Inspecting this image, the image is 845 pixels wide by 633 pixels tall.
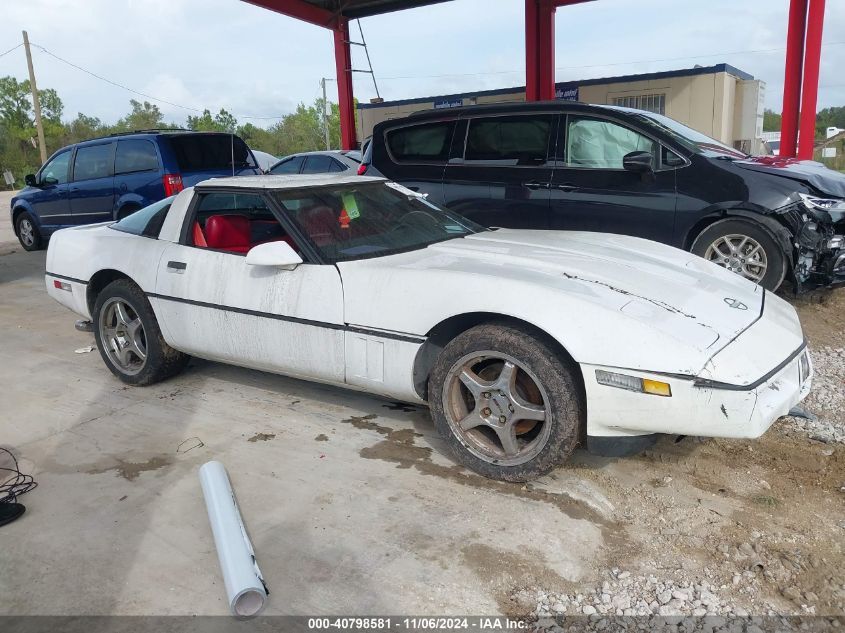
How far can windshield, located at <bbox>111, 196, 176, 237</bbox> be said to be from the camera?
4.51 m

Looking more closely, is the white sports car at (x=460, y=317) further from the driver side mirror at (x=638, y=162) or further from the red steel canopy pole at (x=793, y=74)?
the red steel canopy pole at (x=793, y=74)

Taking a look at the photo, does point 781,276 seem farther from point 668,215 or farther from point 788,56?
point 788,56

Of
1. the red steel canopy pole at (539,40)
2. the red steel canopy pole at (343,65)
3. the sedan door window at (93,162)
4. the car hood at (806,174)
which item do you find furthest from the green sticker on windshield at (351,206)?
the red steel canopy pole at (343,65)

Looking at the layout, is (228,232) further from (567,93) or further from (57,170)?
(567,93)

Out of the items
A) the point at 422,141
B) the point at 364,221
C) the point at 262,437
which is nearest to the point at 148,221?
the point at 364,221

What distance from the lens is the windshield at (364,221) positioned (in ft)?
12.3

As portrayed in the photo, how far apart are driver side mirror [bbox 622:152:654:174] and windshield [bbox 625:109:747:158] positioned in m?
0.36

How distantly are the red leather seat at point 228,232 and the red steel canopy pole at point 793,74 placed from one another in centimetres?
889

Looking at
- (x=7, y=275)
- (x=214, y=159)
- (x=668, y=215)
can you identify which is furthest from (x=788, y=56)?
(x=7, y=275)

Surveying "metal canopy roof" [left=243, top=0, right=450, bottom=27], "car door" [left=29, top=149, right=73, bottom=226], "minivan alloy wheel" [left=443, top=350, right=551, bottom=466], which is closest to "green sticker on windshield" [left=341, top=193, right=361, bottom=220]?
"minivan alloy wheel" [left=443, top=350, right=551, bottom=466]

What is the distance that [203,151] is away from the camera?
917 centimetres

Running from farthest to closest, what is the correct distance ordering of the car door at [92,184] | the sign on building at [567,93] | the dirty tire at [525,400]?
the sign on building at [567,93] < the car door at [92,184] < the dirty tire at [525,400]

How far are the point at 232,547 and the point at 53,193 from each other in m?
9.66

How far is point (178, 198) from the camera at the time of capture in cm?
443
